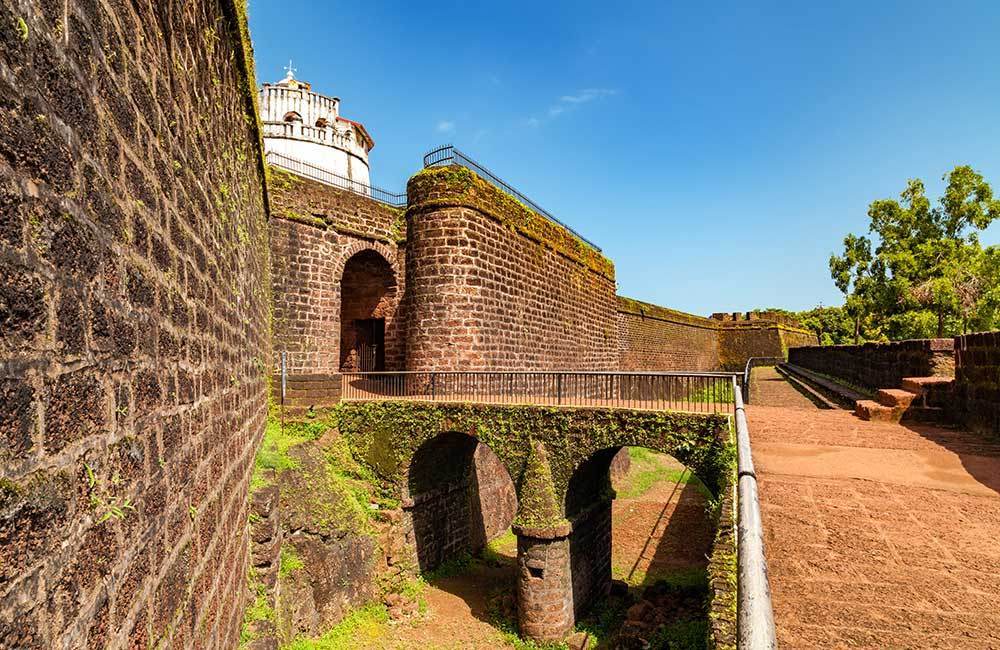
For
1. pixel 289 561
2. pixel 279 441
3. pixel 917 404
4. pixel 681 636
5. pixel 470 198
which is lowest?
pixel 681 636

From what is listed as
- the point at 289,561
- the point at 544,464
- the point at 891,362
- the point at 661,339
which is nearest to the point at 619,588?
the point at 544,464

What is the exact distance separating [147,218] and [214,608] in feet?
9.20

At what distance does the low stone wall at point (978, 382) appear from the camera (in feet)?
17.4

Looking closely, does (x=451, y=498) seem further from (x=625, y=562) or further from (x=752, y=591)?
(x=752, y=591)

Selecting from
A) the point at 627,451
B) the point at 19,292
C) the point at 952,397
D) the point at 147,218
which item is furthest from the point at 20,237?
the point at 627,451

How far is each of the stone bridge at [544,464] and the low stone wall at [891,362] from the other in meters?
2.71

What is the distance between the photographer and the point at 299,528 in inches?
395

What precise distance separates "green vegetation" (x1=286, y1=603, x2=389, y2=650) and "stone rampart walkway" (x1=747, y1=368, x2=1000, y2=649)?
8.60 metres

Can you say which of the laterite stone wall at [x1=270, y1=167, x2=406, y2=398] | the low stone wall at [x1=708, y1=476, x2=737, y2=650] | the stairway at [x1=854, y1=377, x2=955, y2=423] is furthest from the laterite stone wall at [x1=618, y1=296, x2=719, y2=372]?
the low stone wall at [x1=708, y1=476, x2=737, y2=650]

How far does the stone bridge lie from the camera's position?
33.2 feet

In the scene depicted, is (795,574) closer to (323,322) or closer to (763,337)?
(323,322)

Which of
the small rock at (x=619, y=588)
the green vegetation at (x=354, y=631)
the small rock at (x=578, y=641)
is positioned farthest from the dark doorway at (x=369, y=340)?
the small rock at (x=578, y=641)

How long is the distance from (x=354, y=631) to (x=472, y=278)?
8287mm

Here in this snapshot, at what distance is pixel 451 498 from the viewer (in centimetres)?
1439
